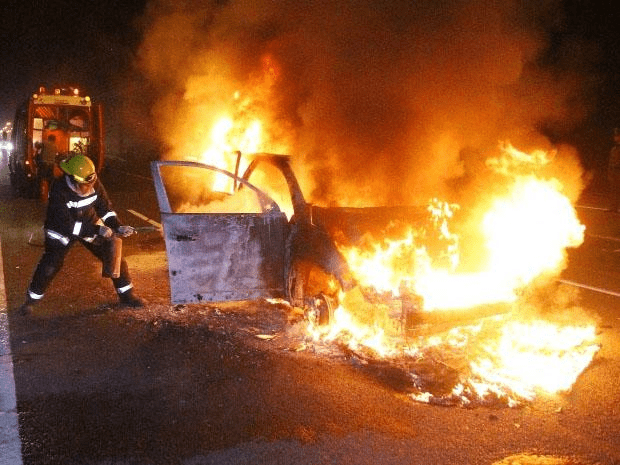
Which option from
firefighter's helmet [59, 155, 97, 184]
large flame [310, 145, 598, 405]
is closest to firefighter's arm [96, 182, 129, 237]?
firefighter's helmet [59, 155, 97, 184]

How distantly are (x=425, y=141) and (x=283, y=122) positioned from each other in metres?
2.52

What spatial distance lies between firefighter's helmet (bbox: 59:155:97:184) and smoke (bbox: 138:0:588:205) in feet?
8.18

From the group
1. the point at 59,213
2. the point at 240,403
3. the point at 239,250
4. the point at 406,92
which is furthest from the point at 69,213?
the point at 406,92

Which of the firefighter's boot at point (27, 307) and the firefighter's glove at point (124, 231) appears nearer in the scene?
the firefighter's boot at point (27, 307)

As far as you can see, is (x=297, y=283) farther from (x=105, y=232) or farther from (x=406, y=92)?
(x=406, y=92)

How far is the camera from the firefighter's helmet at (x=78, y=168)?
5.82 meters

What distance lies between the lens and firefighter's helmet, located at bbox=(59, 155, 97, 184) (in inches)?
229

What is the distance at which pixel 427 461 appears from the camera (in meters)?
3.38

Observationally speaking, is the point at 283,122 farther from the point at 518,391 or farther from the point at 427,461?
the point at 427,461

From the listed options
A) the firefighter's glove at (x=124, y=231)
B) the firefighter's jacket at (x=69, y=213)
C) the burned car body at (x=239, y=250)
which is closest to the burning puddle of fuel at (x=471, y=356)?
the burned car body at (x=239, y=250)

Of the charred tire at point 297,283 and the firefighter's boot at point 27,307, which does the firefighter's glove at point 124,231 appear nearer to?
the firefighter's boot at point 27,307

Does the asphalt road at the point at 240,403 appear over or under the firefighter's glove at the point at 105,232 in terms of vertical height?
under

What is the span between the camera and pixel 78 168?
5.82 m

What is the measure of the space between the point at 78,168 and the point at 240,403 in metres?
3.09
